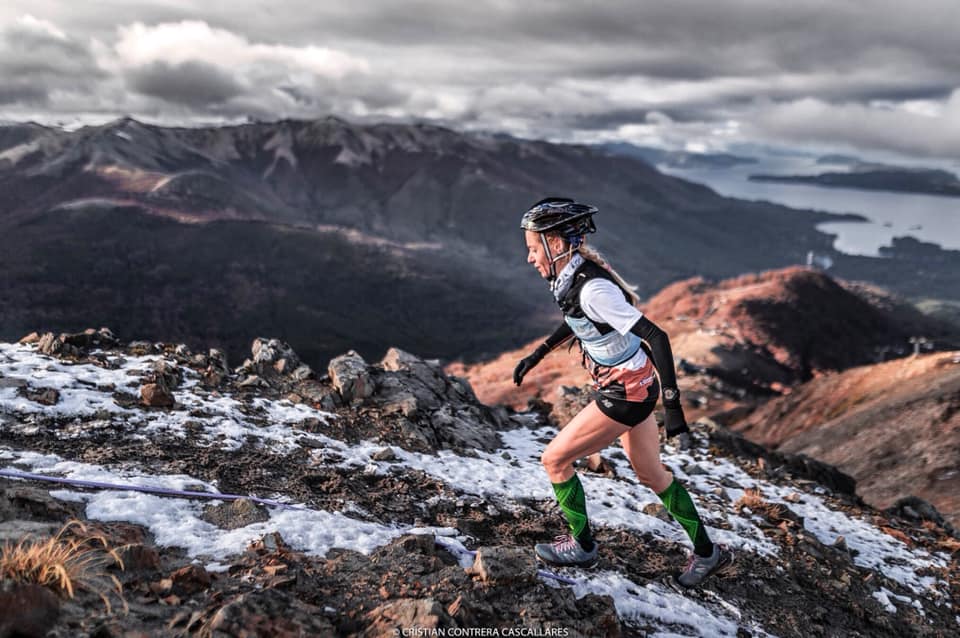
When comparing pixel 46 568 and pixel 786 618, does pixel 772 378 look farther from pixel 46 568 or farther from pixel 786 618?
pixel 46 568

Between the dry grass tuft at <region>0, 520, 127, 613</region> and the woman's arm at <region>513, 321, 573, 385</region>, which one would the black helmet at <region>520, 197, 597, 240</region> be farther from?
the dry grass tuft at <region>0, 520, 127, 613</region>

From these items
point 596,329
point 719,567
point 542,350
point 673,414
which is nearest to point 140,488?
point 542,350

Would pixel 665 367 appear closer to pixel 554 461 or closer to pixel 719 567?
pixel 554 461

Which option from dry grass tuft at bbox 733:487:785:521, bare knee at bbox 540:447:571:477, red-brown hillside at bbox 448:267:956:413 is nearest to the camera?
bare knee at bbox 540:447:571:477

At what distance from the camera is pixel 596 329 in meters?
5.21

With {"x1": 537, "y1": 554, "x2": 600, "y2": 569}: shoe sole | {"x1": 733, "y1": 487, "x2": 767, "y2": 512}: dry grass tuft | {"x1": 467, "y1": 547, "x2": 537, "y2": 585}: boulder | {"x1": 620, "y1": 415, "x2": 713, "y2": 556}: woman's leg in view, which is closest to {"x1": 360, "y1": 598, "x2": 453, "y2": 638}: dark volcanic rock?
{"x1": 467, "y1": 547, "x2": 537, "y2": 585}: boulder

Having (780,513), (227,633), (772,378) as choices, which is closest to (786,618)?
(780,513)

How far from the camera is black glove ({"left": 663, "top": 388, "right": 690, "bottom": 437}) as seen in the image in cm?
490

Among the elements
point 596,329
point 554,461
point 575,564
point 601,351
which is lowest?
point 575,564

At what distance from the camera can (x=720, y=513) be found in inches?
360

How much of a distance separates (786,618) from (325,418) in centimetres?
731

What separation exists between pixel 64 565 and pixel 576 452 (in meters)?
4.14

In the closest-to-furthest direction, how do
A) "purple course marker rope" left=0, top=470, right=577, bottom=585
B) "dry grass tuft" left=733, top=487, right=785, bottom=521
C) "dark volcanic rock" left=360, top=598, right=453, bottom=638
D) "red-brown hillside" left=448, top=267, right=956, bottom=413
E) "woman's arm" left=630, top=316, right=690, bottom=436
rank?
"dark volcanic rock" left=360, top=598, right=453, bottom=638
"woman's arm" left=630, top=316, right=690, bottom=436
"purple course marker rope" left=0, top=470, right=577, bottom=585
"dry grass tuft" left=733, top=487, right=785, bottom=521
"red-brown hillside" left=448, top=267, right=956, bottom=413

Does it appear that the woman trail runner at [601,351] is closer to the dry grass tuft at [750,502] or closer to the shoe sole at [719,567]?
the shoe sole at [719,567]
